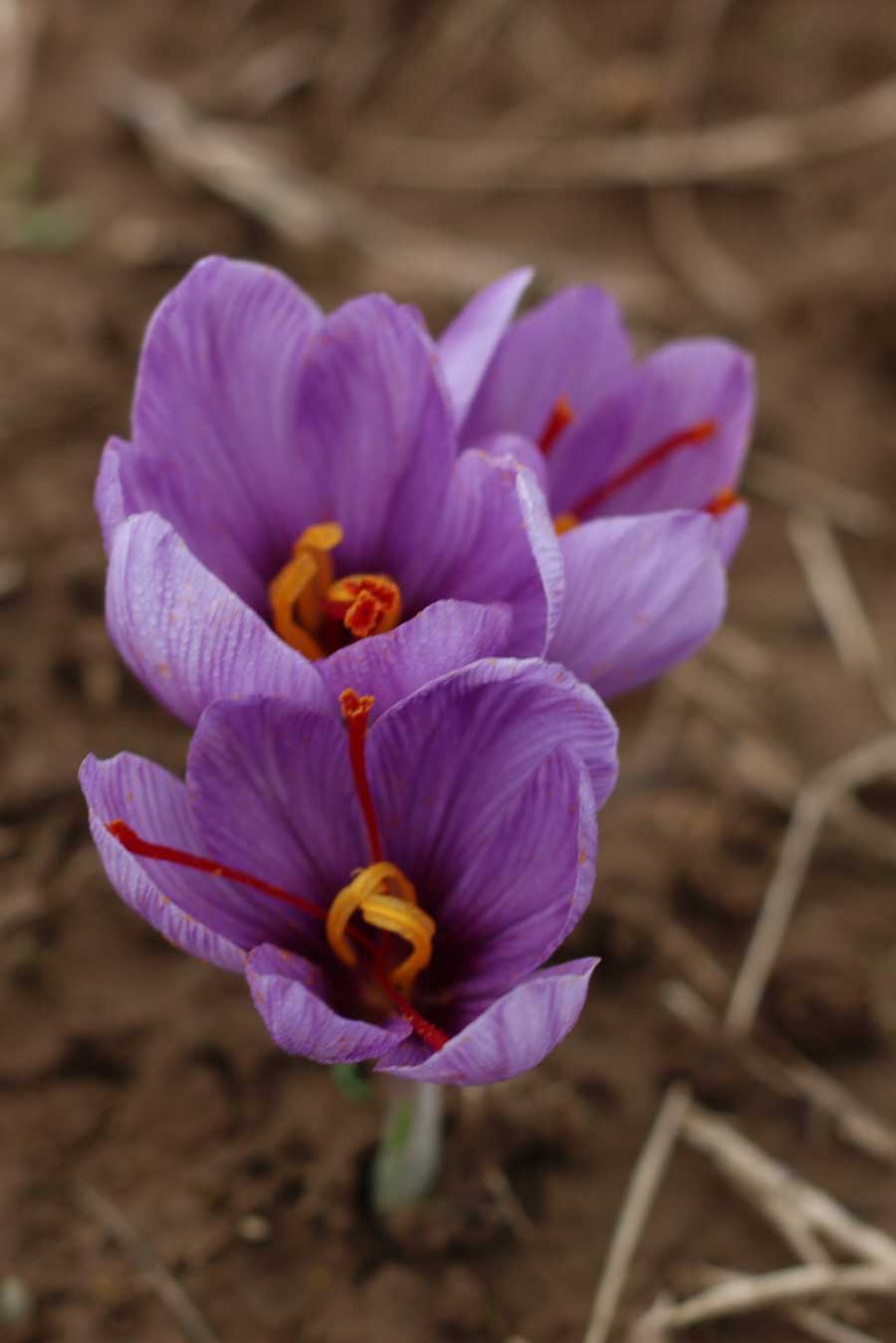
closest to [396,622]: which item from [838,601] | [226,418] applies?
[226,418]

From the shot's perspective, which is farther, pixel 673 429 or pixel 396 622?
pixel 673 429

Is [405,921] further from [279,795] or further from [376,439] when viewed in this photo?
[376,439]

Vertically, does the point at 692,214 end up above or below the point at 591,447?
below

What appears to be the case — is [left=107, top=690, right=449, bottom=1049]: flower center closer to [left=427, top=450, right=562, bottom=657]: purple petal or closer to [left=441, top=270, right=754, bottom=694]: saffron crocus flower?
[left=427, top=450, right=562, bottom=657]: purple petal

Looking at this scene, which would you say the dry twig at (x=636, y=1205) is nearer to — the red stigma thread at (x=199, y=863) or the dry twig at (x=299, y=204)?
the red stigma thread at (x=199, y=863)

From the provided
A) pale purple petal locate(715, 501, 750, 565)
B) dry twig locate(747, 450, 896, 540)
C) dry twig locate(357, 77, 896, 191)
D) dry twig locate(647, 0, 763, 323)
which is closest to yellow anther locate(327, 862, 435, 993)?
pale purple petal locate(715, 501, 750, 565)

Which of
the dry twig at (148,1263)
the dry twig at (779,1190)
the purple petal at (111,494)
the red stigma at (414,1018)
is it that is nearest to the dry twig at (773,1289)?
the dry twig at (779,1190)

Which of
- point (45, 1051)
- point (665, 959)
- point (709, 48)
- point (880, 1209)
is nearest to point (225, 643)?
point (45, 1051)
